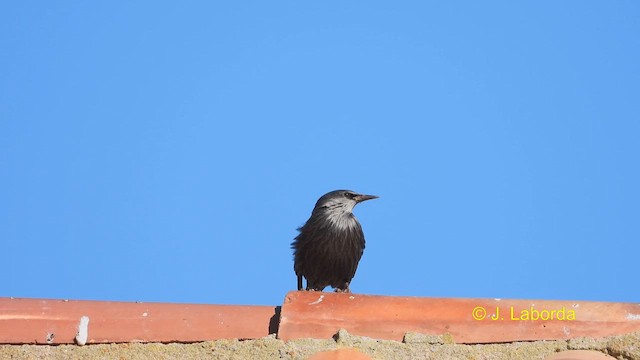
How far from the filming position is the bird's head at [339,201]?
7.38 metres

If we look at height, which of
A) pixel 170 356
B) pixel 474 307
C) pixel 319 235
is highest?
pixel 319 235

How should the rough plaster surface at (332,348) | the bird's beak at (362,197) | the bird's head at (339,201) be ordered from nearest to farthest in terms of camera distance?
the rough plaster surface at (332,348) < the bird's head at (339,201) < the bird's beak at (362,197)

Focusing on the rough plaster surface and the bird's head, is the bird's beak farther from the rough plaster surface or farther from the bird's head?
the rough plaster surface

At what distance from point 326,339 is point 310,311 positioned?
0.12m

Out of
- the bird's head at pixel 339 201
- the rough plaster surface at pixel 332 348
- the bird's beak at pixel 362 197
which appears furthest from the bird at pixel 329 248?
the rough plaster surface at pixel 332 348

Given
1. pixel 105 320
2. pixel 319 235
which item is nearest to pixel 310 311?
pixel 105 320

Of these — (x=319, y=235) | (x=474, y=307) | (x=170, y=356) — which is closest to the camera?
(x=170, y=356)

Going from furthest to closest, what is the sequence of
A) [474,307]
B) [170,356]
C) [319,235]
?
[319,235]
[474,307]
[170,356]

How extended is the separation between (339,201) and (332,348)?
4380 millimetres

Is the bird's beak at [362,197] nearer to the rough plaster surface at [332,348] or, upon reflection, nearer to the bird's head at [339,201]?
the bird's head at [339,201]

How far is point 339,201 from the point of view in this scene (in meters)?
7.45

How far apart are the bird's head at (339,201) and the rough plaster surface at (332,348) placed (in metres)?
4.16

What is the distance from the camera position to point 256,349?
3.12m

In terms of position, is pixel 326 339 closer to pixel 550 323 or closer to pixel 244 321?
pixel 244 321
